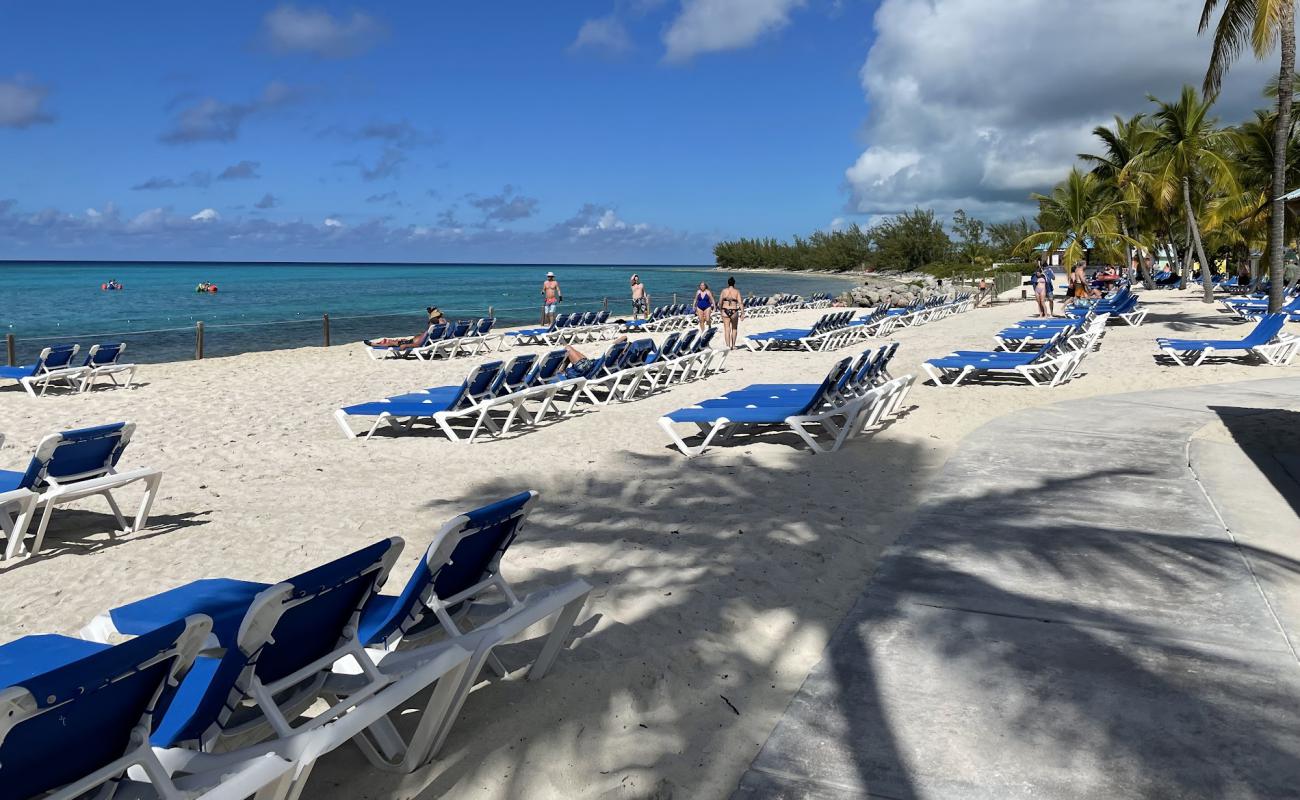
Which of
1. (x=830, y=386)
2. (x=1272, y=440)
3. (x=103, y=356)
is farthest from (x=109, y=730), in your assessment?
(x=103, y=356)

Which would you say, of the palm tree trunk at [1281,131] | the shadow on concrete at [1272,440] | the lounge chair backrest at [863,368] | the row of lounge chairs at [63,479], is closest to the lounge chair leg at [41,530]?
the row of lounge chairs at [63,479]

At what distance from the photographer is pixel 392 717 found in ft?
10.1

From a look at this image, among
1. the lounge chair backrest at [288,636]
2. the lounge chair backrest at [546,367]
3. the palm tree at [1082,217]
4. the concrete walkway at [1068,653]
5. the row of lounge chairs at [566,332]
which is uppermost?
the palm tree at [1082,217]

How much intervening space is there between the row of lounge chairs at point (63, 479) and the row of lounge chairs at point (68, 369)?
7974 mm

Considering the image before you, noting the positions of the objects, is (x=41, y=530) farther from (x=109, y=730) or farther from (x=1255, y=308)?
(x=1255, y=308)

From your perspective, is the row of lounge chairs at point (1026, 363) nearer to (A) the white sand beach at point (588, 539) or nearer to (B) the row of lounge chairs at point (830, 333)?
(A) the white sand beach at point (588, 539)

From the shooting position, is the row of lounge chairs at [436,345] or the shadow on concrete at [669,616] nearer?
the shadow on concrete at [669,616]

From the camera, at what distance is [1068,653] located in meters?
3.41

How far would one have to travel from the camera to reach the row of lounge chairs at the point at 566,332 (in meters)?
19.7

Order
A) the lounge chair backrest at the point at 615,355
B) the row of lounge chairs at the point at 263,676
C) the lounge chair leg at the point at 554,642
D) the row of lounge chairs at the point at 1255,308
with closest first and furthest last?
the row of lounge chairs at the point at 263,676 → the lounge chair leg at the point at 554,642 → the lounge chair backrest at the point at 615,355 → the row of lounge chairs at the point at 1255,308

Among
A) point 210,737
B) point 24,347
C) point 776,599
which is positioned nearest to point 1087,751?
point 776,599

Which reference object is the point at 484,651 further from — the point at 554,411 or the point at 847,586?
the point at 554,411

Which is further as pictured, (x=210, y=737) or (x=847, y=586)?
(x=847, y=586)

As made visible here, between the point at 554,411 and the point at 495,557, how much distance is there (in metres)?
6.83
